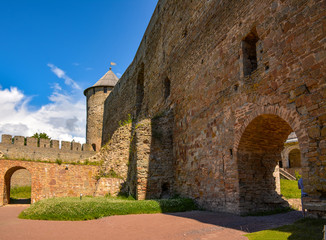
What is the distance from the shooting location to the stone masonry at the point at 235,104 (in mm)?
4977

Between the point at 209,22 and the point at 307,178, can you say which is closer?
the point at 307,178

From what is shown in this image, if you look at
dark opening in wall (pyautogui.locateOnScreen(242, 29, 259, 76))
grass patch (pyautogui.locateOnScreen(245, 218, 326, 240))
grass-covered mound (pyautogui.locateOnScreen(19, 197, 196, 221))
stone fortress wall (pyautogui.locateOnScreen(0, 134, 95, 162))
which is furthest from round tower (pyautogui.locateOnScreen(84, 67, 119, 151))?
grass patch (pyautogui.locateOnScreen(245, 218, 326, 240))

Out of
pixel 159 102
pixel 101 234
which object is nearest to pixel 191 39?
pixel 159 102

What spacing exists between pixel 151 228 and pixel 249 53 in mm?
4932

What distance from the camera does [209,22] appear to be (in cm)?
885

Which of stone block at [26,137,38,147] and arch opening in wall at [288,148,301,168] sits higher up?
stone block at [26,137,38,147]

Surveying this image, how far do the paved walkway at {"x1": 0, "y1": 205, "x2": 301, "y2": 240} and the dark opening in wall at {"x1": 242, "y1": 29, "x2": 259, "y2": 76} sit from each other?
3584 millimetres

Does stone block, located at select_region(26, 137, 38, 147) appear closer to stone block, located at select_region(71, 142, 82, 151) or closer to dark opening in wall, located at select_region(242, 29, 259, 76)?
stone block, located at select_region(71, 142, 82, 151)

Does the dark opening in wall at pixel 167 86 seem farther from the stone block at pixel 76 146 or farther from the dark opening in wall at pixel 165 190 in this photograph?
the stone block at pixel 76 146

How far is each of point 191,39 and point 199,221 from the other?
6636mm

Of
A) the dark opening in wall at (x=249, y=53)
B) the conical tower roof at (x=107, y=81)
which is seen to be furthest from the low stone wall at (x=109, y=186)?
the conical tower roof at (x=107, y=81)

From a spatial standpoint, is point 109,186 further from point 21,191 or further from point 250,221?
point 21,191

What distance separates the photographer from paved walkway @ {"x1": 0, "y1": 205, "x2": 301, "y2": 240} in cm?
496

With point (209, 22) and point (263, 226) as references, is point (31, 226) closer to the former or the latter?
point (263, 226)
